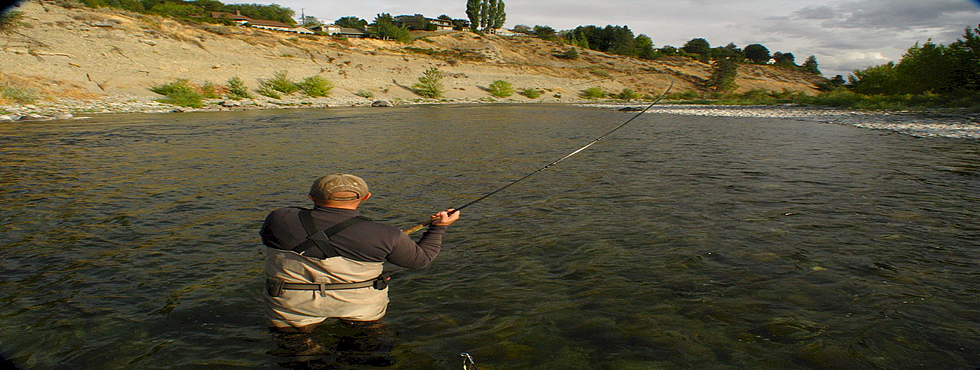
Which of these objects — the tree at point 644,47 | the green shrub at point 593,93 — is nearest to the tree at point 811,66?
the tree at point 644,47

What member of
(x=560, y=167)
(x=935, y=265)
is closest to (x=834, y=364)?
(x=935, y=265)

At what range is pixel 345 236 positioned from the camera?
3.62 metres

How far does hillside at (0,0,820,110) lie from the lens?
1635 inches

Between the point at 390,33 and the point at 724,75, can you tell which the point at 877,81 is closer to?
the point at 724,75

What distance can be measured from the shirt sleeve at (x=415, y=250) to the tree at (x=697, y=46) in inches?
5823

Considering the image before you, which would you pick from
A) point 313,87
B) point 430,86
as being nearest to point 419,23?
point 430,86

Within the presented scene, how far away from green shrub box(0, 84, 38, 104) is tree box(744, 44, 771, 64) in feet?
529

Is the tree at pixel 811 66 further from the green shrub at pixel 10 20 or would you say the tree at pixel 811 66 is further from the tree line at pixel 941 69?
the green shrub at pixel 10 20

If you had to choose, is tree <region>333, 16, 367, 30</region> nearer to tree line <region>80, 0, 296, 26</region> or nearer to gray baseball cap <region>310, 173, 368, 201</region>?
tree line <region>80, 0, 296, 26</region>

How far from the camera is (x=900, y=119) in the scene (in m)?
25.7

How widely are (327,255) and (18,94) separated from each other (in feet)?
136

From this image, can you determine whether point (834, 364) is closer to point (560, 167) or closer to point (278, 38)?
point (560, 167)

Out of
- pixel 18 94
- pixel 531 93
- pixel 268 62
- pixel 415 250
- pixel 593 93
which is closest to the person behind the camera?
pixel 415 250

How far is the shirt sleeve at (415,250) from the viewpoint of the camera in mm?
3807
